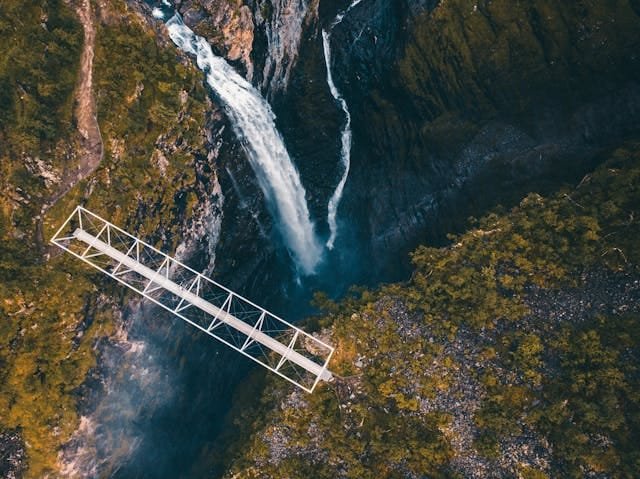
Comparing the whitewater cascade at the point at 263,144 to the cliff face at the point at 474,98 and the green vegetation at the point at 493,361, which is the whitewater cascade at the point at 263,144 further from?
the green vegetation at the point at 493,361

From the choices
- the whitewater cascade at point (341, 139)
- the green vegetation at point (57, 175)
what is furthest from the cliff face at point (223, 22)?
the whitewater cascade at point (341, 139)

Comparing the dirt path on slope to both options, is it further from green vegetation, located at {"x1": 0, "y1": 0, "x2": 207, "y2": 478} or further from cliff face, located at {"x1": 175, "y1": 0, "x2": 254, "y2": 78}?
cliff face, located at {"x1": 175, "y1": 0, "x2": 254, "y2": 78}

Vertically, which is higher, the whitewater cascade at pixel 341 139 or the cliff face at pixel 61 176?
the whitewater cascade at pixel 341 139

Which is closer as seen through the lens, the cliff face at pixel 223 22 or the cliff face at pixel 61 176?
the cliff face at pixel 61 176

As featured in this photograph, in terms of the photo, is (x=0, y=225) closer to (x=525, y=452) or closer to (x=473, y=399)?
(x=473, y=399)

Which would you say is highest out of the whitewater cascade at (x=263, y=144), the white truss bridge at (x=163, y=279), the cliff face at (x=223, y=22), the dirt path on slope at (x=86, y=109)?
the cliff face at (x=223, y=22)

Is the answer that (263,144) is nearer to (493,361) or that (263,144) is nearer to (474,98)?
(474,98)

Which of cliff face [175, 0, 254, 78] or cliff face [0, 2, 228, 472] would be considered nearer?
cliff face [0, 2, 228, 472]

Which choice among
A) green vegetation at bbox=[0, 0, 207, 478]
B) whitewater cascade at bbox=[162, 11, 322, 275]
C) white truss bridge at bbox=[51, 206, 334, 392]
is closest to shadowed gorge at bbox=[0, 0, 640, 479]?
green vegetation at bbox=[0, 0, 207, 478]
